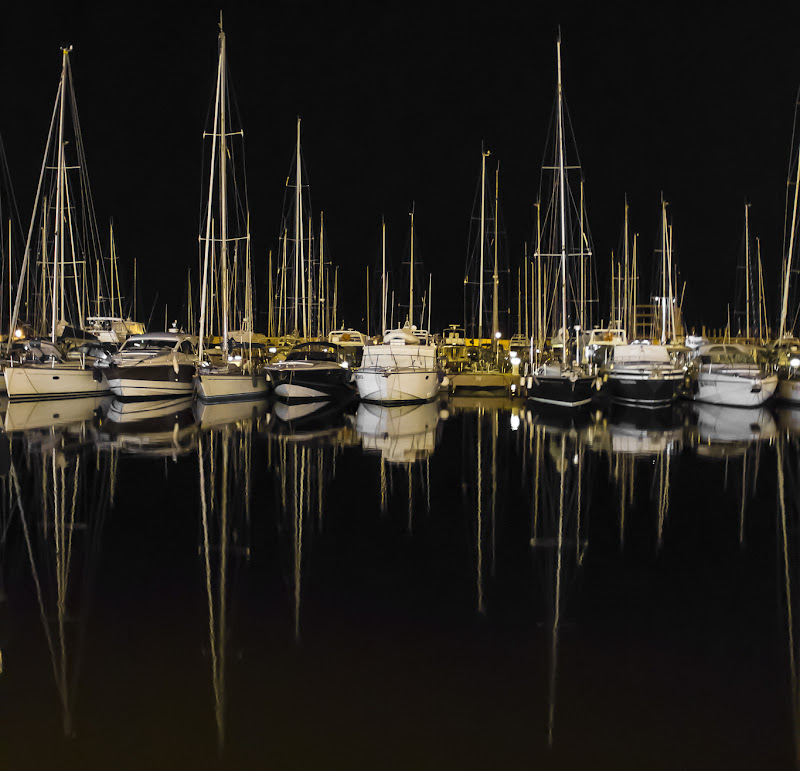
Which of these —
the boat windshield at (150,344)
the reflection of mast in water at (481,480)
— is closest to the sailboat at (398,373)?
the reflection of mast in water at (481,480)

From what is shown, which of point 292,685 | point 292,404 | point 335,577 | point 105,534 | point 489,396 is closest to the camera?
point 292,685

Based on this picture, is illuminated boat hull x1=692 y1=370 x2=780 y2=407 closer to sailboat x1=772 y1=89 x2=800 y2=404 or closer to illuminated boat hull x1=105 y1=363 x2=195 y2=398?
sailboat x1=772 y1=89 x2=800 y2=404

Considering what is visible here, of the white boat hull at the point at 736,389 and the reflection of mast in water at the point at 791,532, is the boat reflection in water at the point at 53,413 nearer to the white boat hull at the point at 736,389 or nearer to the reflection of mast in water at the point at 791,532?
the reflection of mast in water at the point at 791,532

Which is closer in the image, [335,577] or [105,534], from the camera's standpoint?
[335,577]

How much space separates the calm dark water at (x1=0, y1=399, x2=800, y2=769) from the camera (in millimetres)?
4688

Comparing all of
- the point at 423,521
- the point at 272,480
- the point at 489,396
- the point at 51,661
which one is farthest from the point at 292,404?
the point at 51,661

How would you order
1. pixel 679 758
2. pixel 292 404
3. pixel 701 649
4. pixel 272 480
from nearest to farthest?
pixel 679 758, pixel 701 649, pixel 272 480, pixel 292 404

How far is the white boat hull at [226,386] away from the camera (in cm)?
2852

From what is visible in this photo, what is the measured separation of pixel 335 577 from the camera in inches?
306

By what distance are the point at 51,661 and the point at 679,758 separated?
4.28 metres

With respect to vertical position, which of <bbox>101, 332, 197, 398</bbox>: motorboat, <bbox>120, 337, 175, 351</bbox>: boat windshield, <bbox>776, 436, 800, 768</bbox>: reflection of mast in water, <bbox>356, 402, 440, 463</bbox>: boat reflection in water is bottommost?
<bbox>776, 436, 800, 768</bbox>: reflection of mast in water

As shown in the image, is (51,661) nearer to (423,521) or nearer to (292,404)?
(423,521)

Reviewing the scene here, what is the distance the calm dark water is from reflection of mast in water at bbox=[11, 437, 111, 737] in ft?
0.13

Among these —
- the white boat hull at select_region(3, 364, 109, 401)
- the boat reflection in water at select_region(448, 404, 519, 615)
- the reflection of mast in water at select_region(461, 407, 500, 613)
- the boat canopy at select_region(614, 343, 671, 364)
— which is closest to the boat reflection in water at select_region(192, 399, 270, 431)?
the white boat hull at select_region(3, 364, 109, 401)
